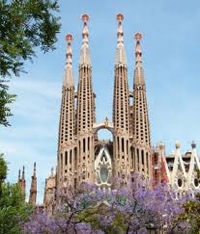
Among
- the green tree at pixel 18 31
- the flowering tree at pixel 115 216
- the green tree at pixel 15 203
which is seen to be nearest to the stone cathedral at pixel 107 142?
the flowering tree at pixel 115 216

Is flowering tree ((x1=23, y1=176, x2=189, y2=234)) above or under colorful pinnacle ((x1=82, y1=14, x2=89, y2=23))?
under

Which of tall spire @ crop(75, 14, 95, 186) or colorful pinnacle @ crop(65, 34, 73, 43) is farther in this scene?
colorful pinnacle @ crop(65, 34, 73, 43)

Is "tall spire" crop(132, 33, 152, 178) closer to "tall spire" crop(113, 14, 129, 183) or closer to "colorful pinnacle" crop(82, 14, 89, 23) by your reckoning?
"tall spire" crop(113, 14, 129, 183)

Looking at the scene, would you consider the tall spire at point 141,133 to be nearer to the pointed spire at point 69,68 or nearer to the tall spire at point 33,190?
the pointed spire at point 69,68

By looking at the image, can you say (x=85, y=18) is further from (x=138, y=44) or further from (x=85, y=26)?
(x=138, y=44)

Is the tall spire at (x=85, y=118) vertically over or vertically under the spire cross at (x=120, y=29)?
under

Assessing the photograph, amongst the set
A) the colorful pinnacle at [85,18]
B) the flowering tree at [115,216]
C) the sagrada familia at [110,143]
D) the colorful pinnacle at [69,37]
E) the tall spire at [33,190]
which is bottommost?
the flowering tree at [115,216]

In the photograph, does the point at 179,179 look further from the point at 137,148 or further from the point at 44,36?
the point at 44,36

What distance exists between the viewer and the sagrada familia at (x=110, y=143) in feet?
224

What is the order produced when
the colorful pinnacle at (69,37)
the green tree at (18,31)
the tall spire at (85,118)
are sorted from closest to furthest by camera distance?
the green tree at (18,31), the tall spire at (85,118), the colorful pinnacle at (69,37)

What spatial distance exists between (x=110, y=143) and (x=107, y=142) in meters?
0.50

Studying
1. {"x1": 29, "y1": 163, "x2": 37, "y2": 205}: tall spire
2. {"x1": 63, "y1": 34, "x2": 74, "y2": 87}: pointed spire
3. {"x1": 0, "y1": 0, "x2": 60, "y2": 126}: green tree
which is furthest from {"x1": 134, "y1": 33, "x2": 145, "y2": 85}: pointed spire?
{"x1": 0, "y1": 0, "x2": 60, "y2": 126}: green tree

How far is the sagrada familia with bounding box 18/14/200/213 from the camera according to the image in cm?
6819

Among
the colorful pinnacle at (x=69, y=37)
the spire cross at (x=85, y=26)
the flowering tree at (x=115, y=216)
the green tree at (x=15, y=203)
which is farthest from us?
the colorful pinnacle at (x=69, y=37)
